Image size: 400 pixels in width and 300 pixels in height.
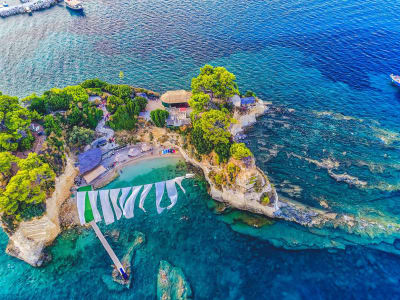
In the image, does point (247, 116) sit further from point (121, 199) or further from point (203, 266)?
point (203, 266)

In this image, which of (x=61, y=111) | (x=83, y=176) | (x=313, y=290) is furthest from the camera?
(x=61, y=111)

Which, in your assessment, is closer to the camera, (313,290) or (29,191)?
(313,290)

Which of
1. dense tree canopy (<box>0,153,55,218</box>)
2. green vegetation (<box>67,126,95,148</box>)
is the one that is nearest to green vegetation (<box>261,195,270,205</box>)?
green vegetation (<box>67,126,95,148</box>)

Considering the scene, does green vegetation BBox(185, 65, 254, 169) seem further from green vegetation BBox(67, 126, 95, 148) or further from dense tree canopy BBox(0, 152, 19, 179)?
dense tree canopy BBox(0, 152, 19, 179)

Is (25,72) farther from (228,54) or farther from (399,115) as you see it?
(399,115)

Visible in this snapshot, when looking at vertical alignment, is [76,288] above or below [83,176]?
below

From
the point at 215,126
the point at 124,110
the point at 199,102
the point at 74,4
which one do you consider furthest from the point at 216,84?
the point at 74,4

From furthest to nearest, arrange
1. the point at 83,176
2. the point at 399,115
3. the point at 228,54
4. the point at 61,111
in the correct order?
1. the point at 228,54
2. the point at 399,115
3. the point at 61,111
4. the point at 83,176

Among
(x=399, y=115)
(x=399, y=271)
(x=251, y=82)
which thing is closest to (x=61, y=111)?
(x=251, y=82)
